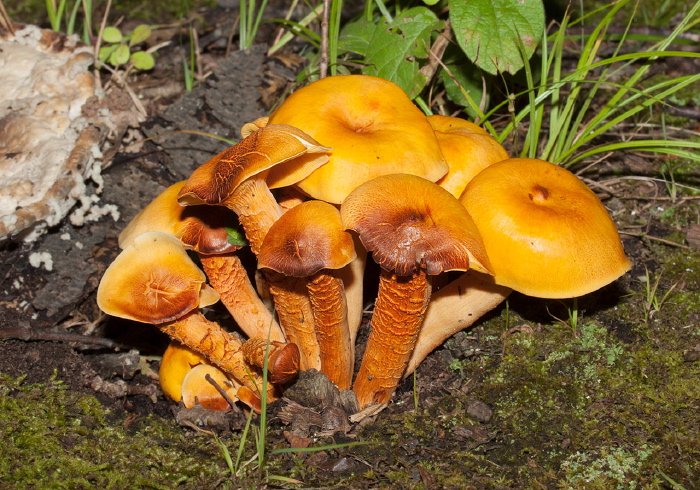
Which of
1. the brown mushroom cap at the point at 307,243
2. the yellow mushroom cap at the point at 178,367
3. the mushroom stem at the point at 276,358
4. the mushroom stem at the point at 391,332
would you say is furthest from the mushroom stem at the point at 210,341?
the brown mushroom cap at the point at 307,243

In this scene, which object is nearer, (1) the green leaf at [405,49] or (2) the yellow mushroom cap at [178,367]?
(2) the yellow mushroom cap at [178,367]

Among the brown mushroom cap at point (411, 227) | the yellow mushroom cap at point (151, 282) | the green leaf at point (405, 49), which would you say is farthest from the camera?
the green leaf at point (405, 49)

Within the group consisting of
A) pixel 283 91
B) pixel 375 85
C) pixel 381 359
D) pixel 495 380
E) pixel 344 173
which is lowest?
pixel 495 380

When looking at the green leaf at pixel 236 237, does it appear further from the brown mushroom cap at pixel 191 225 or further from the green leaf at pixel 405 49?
the green leaf at pixel 405 49

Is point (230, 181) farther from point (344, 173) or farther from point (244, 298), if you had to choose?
point (244, 298)

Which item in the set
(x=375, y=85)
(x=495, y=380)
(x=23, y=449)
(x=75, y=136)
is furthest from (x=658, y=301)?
(x=75, y=136)

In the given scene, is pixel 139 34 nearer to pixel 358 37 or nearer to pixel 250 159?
pixel 358 37

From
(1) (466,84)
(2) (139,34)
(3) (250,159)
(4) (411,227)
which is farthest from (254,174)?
(2) (139,34)

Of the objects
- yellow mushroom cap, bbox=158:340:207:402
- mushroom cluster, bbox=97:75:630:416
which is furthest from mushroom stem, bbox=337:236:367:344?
yellow mushroom cap, bbox=158:340:207:402
